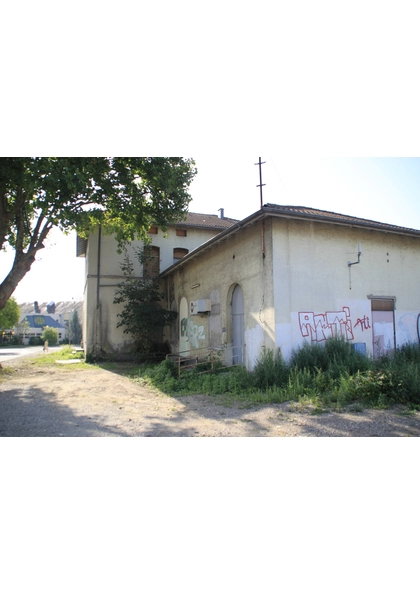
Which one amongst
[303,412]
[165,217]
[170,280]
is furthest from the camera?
[170,280]

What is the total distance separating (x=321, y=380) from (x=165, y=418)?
345 centimetres

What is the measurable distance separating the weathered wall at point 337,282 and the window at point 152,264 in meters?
11.2

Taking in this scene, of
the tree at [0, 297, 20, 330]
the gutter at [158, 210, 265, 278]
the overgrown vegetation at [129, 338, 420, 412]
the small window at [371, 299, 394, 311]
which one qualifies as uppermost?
the gutter at [158, 210, 265, 278]

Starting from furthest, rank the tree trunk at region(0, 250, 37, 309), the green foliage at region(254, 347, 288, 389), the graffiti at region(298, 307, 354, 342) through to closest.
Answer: the tree trunk at region(0, 250, 37, 309) < the graffiti at region(298, 307, 354, 342) < the green foliage at region(254, 347, 288, 389)

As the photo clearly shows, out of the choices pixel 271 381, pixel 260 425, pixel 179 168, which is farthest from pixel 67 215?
pixel 260 425

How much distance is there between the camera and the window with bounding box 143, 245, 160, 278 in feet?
66.0

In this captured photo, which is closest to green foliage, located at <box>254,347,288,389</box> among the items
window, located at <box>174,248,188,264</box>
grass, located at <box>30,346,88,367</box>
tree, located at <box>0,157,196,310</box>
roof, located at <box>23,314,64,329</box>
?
tree, located at <box>0,157,196,310</box>

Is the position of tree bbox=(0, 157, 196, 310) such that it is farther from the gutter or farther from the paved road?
the paved road

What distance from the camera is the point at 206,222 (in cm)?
2259

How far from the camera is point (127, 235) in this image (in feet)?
51.9

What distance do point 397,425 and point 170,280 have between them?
14169mm

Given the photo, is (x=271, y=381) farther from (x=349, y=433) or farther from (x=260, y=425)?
(x=349, y=433)

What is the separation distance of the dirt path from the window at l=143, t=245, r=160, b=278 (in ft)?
35.3

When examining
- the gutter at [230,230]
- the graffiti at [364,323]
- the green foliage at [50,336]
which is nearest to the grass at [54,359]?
the gutter at [230,230]
